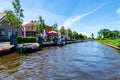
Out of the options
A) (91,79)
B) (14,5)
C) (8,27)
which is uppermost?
(14,5)

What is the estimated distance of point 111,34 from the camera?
19488 cm

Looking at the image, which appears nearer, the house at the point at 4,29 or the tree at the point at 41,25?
the house at the point at 4,29

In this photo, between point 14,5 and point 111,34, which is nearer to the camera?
point 14,5

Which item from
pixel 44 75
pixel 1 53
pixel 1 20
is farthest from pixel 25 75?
pixel 1 20

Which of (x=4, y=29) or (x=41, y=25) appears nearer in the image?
(x=4, y=29)

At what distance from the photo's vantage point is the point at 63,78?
13.6 m

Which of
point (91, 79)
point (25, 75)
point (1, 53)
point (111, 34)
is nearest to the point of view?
point (91, 79)

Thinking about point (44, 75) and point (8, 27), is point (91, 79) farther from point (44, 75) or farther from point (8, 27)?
point (8, 27)

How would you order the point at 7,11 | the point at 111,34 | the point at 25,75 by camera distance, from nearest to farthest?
1. the point at 25,75
2. the point at 7,11
3. the point at 111,34

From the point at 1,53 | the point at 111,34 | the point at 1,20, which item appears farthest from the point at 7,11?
the point at 111,34

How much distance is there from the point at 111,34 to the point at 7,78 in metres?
188

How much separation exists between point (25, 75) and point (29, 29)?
58734 mm

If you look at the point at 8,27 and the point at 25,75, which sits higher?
the point at 8,27

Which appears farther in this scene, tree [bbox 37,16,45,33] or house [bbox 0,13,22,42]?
tree [bbox 37,16,45,33]
